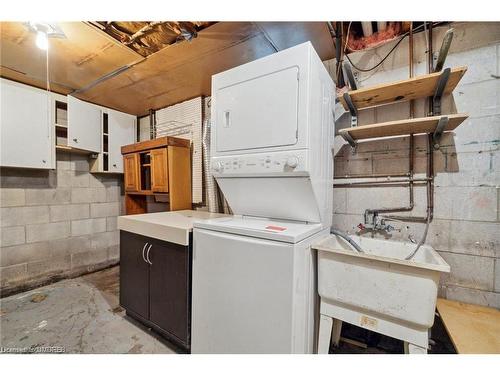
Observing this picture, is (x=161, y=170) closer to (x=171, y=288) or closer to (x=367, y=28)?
(x=171, y=288)

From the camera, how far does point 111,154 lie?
3246mm

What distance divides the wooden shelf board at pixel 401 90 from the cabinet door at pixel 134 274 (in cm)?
200

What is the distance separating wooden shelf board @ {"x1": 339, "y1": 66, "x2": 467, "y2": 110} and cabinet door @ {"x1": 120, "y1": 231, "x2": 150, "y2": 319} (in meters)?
2.00

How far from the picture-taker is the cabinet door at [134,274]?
184cm

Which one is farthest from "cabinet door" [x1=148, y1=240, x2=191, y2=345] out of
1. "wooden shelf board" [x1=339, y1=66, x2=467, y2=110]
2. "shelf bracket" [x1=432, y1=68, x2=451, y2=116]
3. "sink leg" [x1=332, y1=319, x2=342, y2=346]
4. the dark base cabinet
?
"shelf bracket" [x1=432, y1=68, x2=451, y2=116]

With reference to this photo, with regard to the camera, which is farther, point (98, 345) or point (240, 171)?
point (98, 345)

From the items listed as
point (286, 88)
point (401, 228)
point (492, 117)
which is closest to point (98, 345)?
point (286, 88)

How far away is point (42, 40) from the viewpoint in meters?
1.72

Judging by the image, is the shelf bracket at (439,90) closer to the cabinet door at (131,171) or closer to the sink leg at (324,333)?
the sink leg at (324,333)

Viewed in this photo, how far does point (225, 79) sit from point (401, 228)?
67.5 inches

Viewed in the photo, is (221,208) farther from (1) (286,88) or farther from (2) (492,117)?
(2) (492,117)

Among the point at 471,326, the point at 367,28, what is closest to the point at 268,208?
the point at 471,326

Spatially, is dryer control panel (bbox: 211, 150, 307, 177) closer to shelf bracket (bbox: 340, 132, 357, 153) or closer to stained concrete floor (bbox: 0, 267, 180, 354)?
shelf bracket (bbox: 340, 132, 357, 153)

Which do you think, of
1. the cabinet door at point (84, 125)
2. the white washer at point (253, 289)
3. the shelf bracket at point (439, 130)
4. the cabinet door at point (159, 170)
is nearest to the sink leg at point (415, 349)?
the white washer at point (253, 289)
